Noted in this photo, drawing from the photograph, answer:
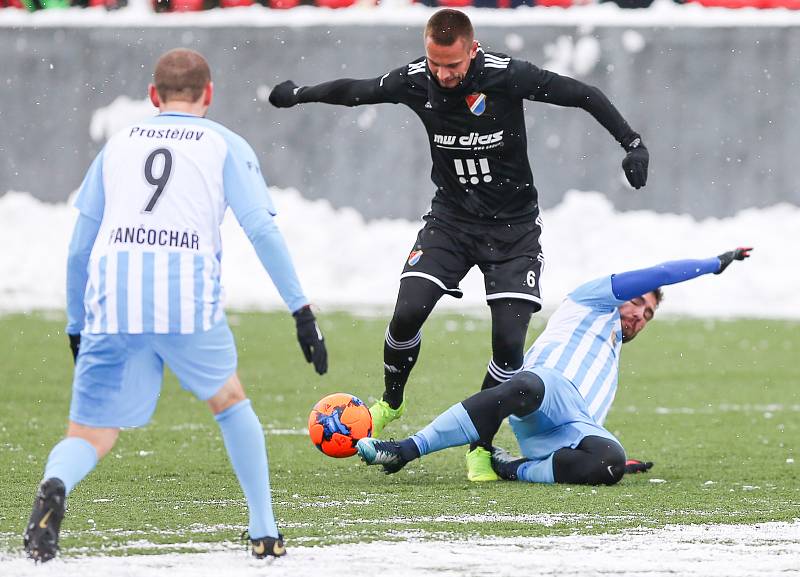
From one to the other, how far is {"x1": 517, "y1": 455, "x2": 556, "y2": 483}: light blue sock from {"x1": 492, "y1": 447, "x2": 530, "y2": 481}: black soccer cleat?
3 centimetres

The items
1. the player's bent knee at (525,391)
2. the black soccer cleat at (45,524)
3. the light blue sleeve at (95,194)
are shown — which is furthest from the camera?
the player's bent knee at (525,391)

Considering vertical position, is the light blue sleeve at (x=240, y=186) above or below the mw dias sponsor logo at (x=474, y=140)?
below

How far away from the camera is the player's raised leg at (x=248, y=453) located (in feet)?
15.9

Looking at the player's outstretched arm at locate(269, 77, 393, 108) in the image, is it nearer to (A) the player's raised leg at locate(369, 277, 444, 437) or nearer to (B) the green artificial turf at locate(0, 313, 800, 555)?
(A) the player's raised leg at locate(369, 277, 444, 437)

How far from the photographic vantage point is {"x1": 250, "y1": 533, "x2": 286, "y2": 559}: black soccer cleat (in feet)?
15.7

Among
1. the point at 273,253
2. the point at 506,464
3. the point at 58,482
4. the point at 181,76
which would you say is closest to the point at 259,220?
the point at 273,253

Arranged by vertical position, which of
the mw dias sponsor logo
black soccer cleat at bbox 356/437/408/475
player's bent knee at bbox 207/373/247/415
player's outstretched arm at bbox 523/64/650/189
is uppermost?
player's outstretched arm at bbox 523/64/650/189

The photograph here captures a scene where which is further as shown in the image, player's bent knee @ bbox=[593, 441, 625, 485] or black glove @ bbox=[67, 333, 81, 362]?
player's bent knee @ bbox=[593, 441, 625, 485]

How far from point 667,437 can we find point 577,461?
218 cm

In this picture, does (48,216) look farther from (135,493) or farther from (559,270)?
(135,493)

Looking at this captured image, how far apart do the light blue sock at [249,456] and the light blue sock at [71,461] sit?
440mm

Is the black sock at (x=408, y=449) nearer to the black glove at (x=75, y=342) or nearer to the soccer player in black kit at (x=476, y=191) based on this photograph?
the soccer player in black kit at (x=476, y=191)

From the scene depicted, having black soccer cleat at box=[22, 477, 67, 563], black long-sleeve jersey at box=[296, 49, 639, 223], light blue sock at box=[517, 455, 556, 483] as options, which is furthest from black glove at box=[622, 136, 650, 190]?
black soccer cleat at box=[22, 477, 67, 563]

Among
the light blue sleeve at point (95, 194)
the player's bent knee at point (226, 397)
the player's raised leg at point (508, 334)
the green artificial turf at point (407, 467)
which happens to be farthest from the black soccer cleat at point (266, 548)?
the player's raised leg at point (508, 334)
